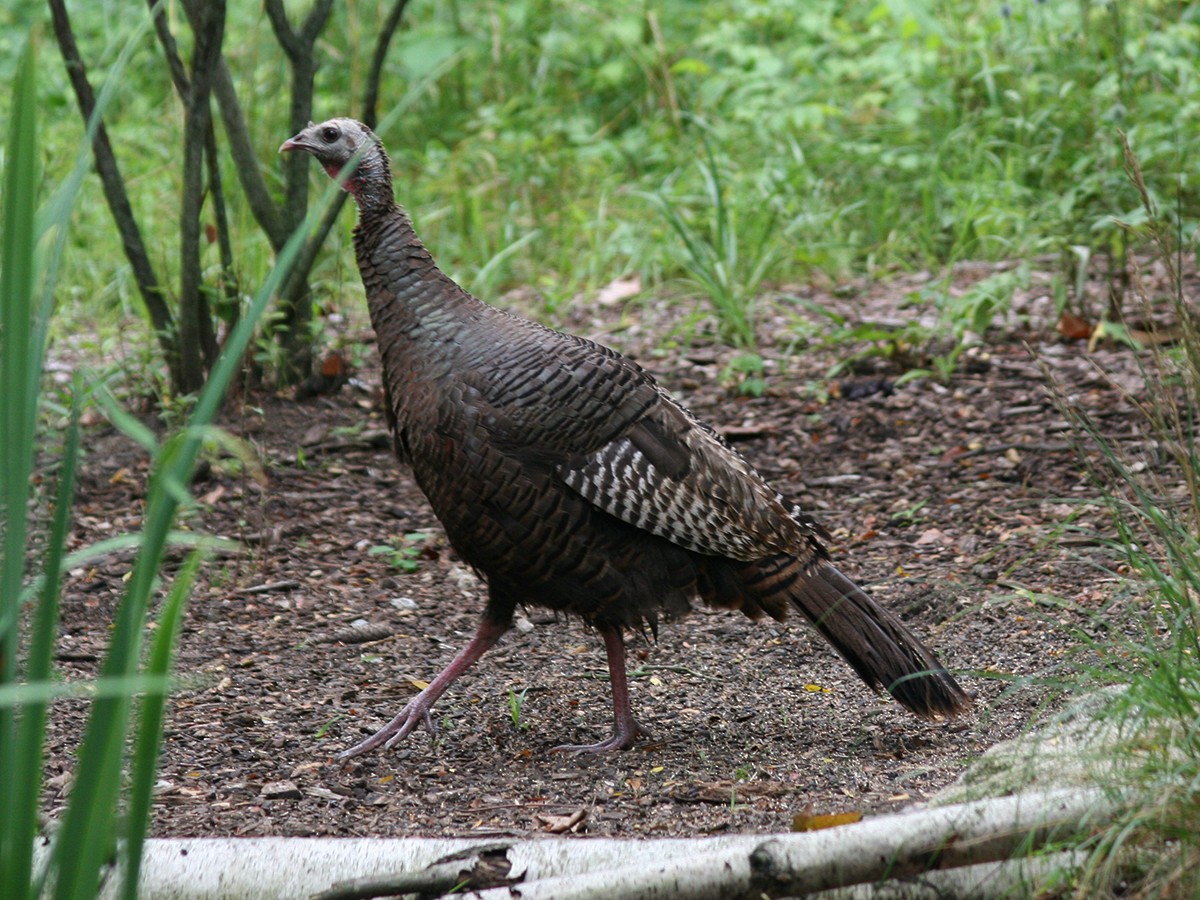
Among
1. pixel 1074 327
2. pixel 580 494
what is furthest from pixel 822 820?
pixel 1074 327

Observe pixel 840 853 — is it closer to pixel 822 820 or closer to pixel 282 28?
pixel 822 820

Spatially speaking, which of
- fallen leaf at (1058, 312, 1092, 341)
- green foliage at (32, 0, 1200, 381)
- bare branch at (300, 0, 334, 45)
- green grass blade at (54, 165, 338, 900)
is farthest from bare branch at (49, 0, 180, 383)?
green grass blade at (54, 165, 338, 900)

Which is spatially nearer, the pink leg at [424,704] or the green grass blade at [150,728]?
the green grass blade at [150,728]

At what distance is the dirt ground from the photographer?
3.30 metres

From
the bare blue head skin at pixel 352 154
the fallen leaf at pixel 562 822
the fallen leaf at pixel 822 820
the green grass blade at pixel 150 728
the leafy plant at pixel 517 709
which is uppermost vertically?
the bare blue head skin at pixel 352 154

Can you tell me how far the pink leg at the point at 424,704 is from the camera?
3.67 m

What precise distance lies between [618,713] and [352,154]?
5.79ft

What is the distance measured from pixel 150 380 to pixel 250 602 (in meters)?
1.65

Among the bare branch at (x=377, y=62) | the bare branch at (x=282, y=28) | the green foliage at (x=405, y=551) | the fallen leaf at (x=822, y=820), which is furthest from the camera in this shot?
the bare branch at (x=377, y=62)

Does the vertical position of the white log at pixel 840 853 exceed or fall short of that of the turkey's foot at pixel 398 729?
it exceeds it

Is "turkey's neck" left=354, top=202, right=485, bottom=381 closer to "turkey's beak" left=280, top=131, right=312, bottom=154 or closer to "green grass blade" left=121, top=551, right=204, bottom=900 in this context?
"turkey's beak" left=280, top=131, right=312, bottom=154

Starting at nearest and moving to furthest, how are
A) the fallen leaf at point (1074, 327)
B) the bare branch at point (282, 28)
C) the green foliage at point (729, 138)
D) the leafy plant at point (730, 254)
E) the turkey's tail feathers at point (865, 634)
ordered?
the turkey's tail feathers at point (865, 634) < the bare branch at point (282, 28) < the fallen leaf at point (1074, 327) < the leafy plant at point (730, 254) < the green foliage at point (729, 138)

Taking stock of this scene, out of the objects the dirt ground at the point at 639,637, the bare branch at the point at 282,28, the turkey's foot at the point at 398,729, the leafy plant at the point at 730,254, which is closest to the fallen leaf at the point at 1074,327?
the dirt ground at the point at 639,637

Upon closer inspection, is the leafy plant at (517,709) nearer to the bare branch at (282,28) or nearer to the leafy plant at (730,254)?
the leafy plant at (730,254)
